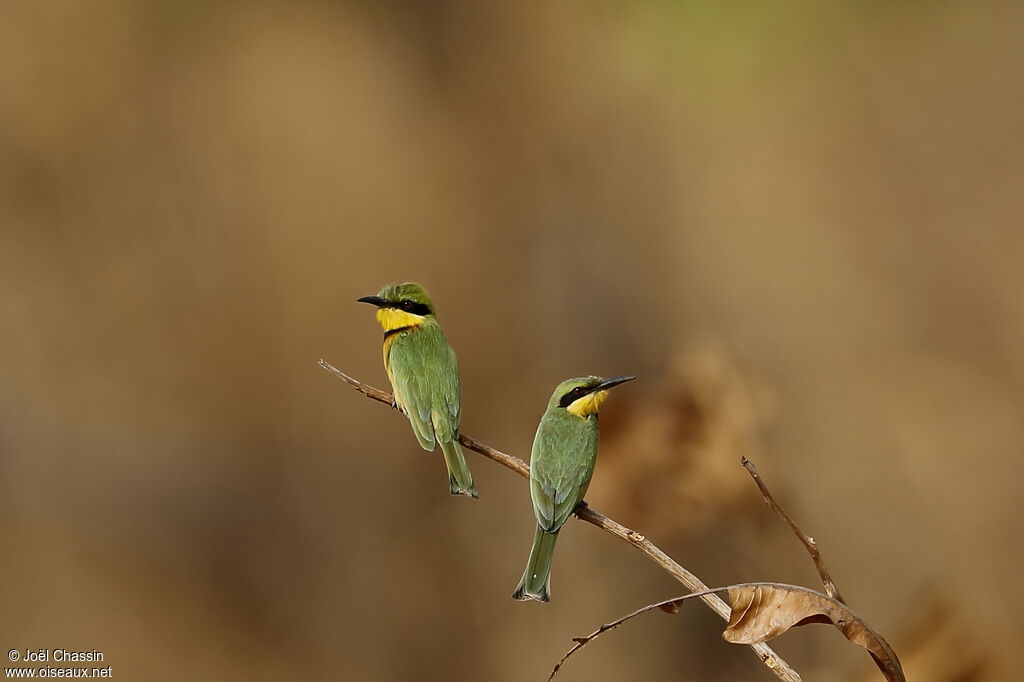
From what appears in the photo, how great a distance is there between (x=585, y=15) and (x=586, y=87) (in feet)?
1.08

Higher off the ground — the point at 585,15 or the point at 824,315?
the point at 585,15

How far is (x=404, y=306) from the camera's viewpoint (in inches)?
49.6

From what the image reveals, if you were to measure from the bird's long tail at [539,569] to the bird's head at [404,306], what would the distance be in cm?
35

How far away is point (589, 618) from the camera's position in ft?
10.9

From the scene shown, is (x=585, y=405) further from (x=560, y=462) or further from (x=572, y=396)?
(x=560, y=462)

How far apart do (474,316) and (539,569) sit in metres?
2.75

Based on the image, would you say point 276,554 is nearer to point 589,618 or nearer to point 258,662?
point 258,662

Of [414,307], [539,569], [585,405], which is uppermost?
[414,307]

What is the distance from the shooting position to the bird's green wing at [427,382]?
120 centimetres

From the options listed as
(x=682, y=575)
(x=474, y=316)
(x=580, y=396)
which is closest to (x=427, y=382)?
(x=580, y=396)

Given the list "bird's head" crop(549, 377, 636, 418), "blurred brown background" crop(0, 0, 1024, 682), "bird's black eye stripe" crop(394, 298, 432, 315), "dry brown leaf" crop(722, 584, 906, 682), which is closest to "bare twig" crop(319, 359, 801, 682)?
"dry brown leaf" crop(722, 584, 906, 682)

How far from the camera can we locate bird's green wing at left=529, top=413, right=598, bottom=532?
1017 millimetres

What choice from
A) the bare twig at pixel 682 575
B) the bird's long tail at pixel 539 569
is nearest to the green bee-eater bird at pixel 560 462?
the bird's long tail at pixel 539 569

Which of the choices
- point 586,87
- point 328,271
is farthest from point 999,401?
point 328,271
